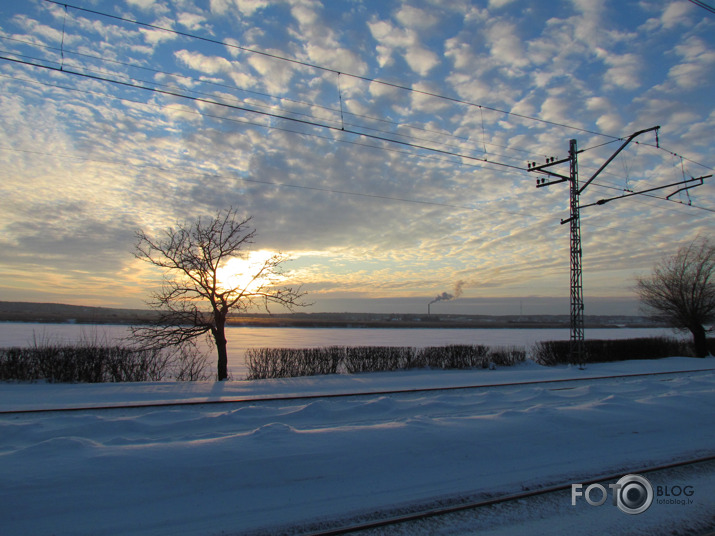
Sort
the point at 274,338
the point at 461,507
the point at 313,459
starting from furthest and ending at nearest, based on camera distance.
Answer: the point at 274,338
the point at 313,459
the point at 461,507

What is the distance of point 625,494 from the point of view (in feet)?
18.6

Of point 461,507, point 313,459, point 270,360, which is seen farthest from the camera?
point 270,360

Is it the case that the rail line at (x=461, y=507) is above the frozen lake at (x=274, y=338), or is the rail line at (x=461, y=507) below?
above

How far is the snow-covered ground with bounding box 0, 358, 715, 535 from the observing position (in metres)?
4.92

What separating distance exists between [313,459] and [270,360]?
514 inches

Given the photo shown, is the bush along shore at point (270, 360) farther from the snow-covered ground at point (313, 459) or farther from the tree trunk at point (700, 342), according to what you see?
the snow-covered ground at point (313, 459)

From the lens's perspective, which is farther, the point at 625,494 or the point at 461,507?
the point at 625,494

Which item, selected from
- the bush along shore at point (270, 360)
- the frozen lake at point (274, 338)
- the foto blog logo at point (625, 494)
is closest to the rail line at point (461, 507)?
the foto blog logo at point (625, 494)

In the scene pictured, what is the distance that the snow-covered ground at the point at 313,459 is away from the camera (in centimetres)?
492

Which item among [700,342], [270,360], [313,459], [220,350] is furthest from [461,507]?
[700,342]

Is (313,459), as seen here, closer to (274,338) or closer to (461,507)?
(461,507)

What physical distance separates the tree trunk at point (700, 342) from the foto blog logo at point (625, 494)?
30.9m

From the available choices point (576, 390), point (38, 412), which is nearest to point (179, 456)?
point (38, 412)

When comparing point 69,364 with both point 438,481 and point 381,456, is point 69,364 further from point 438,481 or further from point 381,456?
point 438,481
